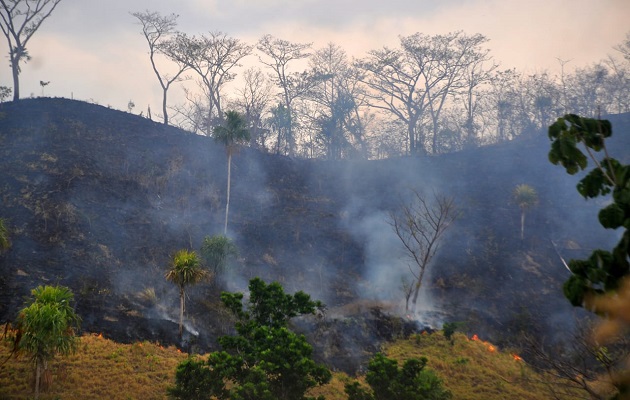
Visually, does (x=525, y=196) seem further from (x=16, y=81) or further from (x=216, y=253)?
(x=16, y=81)

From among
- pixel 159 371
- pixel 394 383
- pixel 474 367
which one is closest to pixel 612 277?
pixel 394 383

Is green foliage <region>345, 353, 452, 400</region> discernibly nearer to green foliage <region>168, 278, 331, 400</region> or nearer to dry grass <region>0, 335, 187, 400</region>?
green foliage <region>168, 278, 331, 400</region>

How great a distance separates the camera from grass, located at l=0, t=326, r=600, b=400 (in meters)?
19.9

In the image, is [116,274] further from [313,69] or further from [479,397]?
[313,69]

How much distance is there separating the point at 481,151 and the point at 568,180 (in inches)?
461

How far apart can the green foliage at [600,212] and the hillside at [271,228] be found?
24.5 metres

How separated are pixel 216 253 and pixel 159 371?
1161 cm

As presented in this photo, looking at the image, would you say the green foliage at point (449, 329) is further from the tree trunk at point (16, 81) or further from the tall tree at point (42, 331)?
the tree trunk at point (16, 81)

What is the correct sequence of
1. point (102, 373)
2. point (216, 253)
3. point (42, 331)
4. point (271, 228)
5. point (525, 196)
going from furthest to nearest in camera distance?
point (271, 228)
point (525, 196)
point (216, 253)
point (102, 373)
point (42, 331)

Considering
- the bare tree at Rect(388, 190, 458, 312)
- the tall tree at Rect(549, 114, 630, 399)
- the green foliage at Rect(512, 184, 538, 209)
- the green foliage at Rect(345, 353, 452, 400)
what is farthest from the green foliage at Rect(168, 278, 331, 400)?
the green foliage at Rect(512, 184, 538, 209)

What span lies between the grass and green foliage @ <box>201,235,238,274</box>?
8.68 metres

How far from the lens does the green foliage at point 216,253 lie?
33031 millimetres

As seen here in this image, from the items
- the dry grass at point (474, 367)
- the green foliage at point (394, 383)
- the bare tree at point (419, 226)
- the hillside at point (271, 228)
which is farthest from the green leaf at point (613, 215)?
the bare tree at point (419, 226)

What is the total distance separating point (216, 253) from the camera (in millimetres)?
33031
